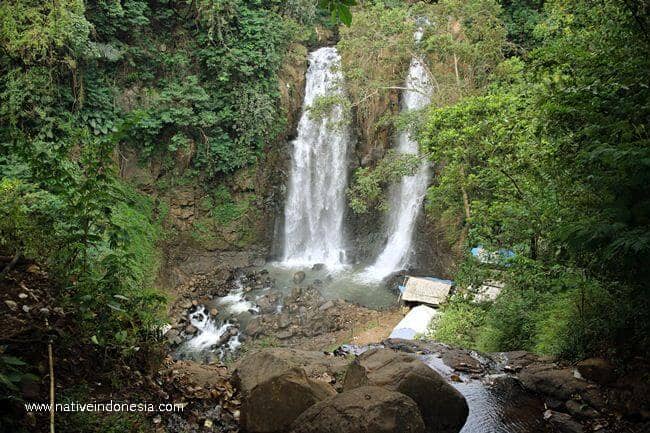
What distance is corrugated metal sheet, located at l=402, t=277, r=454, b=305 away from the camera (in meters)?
11.7

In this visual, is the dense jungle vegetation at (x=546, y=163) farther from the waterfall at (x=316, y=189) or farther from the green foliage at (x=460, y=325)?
the waterfall at (x=316, y=189)

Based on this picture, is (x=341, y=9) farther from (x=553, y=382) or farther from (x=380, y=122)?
(x=380, y=122)

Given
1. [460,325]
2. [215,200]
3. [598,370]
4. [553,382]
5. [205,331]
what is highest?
[215,200]

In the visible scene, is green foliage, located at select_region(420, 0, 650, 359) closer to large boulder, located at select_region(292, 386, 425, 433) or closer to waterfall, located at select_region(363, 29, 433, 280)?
large boulder, located at select_region(292, 386, 425, 433)

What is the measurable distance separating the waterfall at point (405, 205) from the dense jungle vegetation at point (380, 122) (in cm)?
72

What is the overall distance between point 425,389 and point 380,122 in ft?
33.2

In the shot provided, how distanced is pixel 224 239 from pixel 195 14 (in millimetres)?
7957

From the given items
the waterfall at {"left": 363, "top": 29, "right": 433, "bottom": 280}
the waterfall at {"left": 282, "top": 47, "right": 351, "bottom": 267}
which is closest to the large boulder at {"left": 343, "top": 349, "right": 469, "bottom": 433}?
the waterfall at {"left": 363, "top": 29, "right": 433, "bottom": 280}

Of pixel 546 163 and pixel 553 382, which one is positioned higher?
pixel 546 163

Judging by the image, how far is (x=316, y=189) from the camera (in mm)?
16375

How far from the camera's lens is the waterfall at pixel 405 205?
14.7 m

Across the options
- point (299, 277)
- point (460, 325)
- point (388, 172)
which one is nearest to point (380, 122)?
point (388, 172)

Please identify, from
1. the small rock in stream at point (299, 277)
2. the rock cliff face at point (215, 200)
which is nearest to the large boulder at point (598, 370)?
the small rock in stream at point (299, 277)

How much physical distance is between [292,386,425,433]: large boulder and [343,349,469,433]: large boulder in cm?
67
